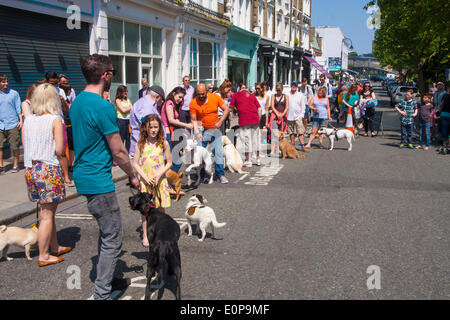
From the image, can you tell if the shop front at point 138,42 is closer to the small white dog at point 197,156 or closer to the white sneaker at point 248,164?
the white sneaker at point 248,164

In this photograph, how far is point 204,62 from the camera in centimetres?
2294

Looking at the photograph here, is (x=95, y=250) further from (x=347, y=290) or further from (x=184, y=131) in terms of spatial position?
(x=184, y=131)

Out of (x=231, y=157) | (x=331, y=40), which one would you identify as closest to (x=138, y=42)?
(x=231, y=157)

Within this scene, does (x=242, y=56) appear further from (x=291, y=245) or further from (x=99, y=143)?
(x=99, y=143)

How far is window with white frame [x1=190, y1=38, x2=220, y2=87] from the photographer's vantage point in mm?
21341

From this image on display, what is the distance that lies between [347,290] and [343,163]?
7.14m

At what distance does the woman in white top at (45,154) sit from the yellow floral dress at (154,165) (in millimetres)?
968

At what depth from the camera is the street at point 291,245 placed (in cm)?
399

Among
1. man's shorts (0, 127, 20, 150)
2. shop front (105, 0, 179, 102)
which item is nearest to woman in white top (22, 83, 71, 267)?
man's shorts (0, 127, 20, 150)

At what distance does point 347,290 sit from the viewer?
393 centimetres

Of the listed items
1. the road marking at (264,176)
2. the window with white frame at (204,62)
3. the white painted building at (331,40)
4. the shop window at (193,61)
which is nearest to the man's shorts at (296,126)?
the road marking at (264,176)

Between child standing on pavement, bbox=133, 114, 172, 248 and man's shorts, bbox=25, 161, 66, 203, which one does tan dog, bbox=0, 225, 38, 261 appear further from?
child standing on pavement, bbox=133, 114, 172, 248

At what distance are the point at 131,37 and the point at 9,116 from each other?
8.07 m

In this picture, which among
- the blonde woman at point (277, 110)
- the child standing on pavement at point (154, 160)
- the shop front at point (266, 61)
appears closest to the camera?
the child standing on pavement at point (154, 160)
